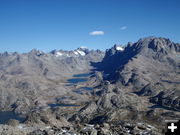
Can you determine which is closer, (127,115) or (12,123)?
(12,123)

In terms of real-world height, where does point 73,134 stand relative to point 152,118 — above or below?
above

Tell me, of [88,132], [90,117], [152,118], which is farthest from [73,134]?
[90,117]

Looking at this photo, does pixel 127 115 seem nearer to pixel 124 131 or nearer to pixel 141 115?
pixel 141 115

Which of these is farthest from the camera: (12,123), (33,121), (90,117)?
(90,117)

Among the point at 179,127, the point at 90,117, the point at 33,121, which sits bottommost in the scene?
the point at 90,117

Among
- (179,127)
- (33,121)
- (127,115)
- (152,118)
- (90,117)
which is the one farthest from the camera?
(90,117)

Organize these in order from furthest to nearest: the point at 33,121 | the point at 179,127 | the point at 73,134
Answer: the point at 33,121 → the point at 73,134 → the point at 179,127

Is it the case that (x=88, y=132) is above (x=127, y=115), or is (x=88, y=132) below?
above

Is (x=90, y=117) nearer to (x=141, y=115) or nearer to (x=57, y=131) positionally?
(x=141, y=115)

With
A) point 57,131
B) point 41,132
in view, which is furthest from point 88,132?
point 41,132
